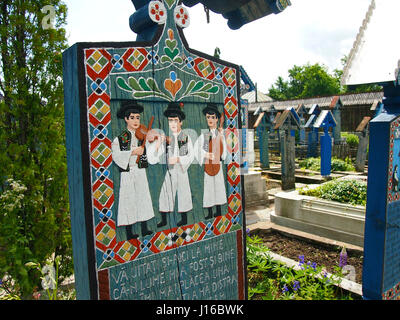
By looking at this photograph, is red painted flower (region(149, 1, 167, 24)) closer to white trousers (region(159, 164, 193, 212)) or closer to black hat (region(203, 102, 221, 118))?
A: black hat (region(203, 102, 221, 118))

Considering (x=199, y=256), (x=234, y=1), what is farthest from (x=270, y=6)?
(x=199, y=256)

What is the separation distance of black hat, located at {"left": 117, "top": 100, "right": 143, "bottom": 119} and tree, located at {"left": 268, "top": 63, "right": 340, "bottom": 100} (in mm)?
41894

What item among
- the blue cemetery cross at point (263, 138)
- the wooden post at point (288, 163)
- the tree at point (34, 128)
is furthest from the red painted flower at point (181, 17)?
the blue cemetery cross at point (263, 138)

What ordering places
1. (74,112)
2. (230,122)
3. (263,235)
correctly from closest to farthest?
(74,112) < (230,122) < (263,235)

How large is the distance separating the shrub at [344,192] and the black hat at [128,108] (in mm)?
4707

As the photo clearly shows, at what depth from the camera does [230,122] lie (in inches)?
87.2

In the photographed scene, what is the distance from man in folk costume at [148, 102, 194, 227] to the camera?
72.5 inches

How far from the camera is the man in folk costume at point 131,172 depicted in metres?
1.68

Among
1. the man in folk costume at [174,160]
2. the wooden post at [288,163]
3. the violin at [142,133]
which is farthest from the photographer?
the wooden post at [288,163]

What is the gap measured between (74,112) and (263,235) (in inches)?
172

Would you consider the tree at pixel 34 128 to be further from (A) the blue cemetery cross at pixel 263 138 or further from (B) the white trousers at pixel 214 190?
(A) the blue cemetery cross at pixel 263 138

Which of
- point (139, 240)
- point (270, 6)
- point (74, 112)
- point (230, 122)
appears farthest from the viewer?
point (270, 6)

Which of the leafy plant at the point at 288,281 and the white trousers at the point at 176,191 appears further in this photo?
the leafy plant at the point at 288,281

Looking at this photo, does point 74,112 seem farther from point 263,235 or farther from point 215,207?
point 263,235
